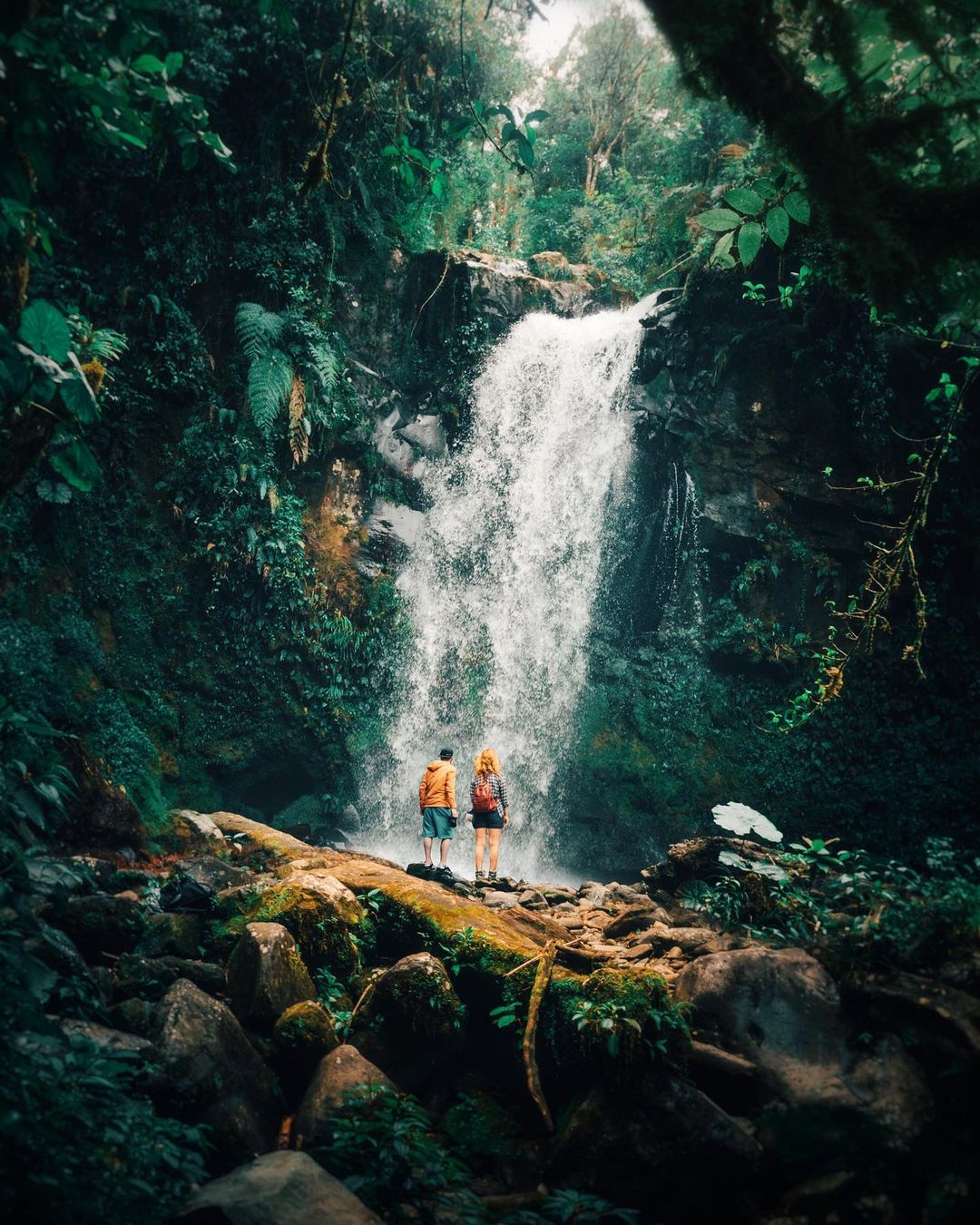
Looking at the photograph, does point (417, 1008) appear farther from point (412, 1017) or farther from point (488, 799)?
point (488, 799)

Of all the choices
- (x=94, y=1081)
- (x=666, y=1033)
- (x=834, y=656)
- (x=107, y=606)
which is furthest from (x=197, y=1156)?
(x=834, y=656)

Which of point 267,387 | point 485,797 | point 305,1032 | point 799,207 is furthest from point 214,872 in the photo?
point 267,387

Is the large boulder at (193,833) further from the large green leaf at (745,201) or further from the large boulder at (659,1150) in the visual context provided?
the large green leaf at (745,201)

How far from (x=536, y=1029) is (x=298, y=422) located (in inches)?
343

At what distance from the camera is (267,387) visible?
30.2 ft

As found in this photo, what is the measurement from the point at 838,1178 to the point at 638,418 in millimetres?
11588

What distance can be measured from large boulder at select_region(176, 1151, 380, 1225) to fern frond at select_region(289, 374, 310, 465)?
896cm

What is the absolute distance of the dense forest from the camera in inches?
96.5

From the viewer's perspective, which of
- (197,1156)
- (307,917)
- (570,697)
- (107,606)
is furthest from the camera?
(570,697)

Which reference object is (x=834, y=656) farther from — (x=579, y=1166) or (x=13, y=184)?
(x=13, y=184)

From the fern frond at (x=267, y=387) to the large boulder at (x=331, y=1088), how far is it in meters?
7.84

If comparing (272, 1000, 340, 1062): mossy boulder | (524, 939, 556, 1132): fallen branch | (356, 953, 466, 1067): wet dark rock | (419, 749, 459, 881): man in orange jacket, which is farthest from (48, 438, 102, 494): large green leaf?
(419, 749, 459, 881): man in orange jacket

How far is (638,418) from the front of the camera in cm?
1259

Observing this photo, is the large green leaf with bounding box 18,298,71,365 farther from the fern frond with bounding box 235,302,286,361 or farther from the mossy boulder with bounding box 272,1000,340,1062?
the fern frond with bounding box 235,302,286,361
